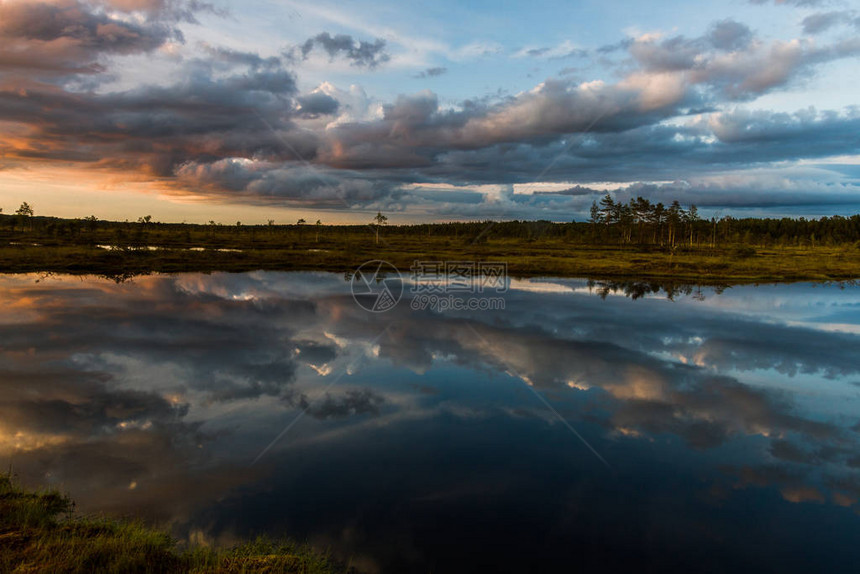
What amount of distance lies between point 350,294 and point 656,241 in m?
134

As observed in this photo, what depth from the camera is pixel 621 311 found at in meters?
34.3

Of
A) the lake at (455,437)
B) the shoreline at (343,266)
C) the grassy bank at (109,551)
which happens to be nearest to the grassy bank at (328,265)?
the shoreline at (343,266)

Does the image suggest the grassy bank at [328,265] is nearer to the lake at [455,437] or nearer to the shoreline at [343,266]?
the shoreline at [343,266]

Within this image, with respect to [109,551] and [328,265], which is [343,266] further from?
[109,551]

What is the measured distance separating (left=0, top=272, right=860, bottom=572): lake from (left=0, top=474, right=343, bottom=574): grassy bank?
58 cm

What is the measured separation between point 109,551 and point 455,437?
8260 millimetres

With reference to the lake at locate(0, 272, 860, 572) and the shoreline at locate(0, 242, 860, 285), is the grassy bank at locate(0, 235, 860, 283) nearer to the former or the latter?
the shoreline at locate(0, 242, 860, 285)

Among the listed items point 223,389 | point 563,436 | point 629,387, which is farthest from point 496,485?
point 223,389

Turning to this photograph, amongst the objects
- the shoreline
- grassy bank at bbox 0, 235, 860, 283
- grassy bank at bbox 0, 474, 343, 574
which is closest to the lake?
grassy bank at bbox 0, 474, 343, 574

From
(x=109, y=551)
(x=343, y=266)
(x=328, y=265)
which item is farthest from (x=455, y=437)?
(x=328, y=265)

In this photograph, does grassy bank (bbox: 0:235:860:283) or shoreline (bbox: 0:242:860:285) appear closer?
shoreline (bbox: 0:242:860:285)

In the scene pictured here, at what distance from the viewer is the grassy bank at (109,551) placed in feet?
23.4

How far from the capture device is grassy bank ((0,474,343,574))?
7125mm

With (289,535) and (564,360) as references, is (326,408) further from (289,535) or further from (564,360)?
(564,360)
